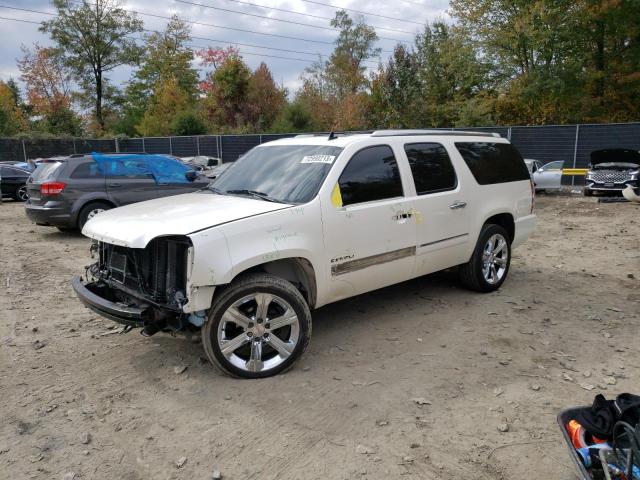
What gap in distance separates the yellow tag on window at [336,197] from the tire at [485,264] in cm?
220

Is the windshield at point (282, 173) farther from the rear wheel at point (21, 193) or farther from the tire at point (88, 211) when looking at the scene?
the rear wheel at point (21, 193)

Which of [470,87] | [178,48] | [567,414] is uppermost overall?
[178,48]

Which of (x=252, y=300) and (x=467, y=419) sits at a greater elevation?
(x=252, y=300)

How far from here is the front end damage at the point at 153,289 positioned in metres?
3.81

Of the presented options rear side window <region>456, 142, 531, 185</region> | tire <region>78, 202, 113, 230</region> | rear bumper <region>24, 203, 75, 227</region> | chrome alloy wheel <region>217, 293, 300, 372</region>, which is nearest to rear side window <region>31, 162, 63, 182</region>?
rear bumper <region>24, 203, 75, 227</region>

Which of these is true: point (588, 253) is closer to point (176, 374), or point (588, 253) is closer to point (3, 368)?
point (176, 374)

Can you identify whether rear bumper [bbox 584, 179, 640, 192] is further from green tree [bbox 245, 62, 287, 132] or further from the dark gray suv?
green tree [bbox 245, 62, 287, 132]

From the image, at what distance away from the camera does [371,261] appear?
4711 mm

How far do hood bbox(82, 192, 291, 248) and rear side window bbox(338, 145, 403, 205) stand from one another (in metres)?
0.69

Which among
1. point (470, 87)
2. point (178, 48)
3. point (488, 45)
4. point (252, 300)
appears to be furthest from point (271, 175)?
point (178, 48)

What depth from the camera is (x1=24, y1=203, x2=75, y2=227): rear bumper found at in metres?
9.93

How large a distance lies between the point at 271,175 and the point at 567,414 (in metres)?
3.11

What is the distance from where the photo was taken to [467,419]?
3.52 m

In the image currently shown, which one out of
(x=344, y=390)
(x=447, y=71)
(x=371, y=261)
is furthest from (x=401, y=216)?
(x=447, y=71)
